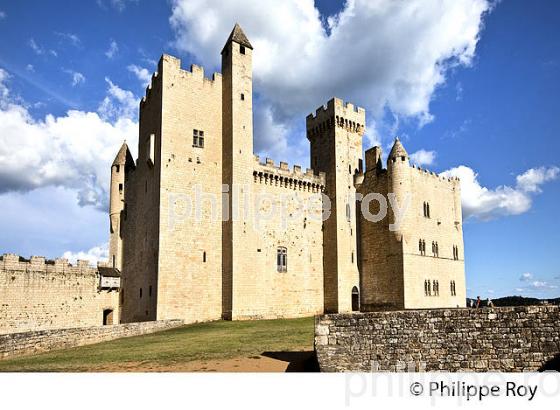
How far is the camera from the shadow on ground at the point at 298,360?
12.8m

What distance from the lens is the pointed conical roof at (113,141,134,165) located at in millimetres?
38844

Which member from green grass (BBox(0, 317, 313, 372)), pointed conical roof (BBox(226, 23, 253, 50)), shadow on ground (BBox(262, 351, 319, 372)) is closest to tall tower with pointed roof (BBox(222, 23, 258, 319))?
pointed conical roof (BBox(226, 23, 253, 50))

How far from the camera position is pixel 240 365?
13.4 metres

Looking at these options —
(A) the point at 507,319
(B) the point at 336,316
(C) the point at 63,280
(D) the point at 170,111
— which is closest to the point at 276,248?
(D) the point at 170,111

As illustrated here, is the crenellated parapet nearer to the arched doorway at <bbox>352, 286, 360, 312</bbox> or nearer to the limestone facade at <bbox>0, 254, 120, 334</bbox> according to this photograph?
the limestone facade at <bbox>0, 254, 120, 334</bbox>

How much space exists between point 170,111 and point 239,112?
4.82 m

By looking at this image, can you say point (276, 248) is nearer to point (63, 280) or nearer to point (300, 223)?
point (300, 223)

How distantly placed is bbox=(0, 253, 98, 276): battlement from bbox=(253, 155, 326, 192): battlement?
45.7ft

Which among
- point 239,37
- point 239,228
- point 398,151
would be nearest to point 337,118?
point 398,151

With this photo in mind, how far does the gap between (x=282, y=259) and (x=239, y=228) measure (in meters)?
5.02

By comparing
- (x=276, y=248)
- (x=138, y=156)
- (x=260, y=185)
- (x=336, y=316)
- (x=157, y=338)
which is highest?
(x=138, y=156)

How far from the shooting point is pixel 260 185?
109 feet

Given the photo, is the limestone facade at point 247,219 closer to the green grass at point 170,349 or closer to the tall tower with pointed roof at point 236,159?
the tall tower with pointed roof at point 236,159

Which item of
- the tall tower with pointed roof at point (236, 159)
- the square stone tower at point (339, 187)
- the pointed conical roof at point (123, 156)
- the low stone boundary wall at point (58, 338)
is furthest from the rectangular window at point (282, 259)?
the pointed conical roof at point (123, 156)
